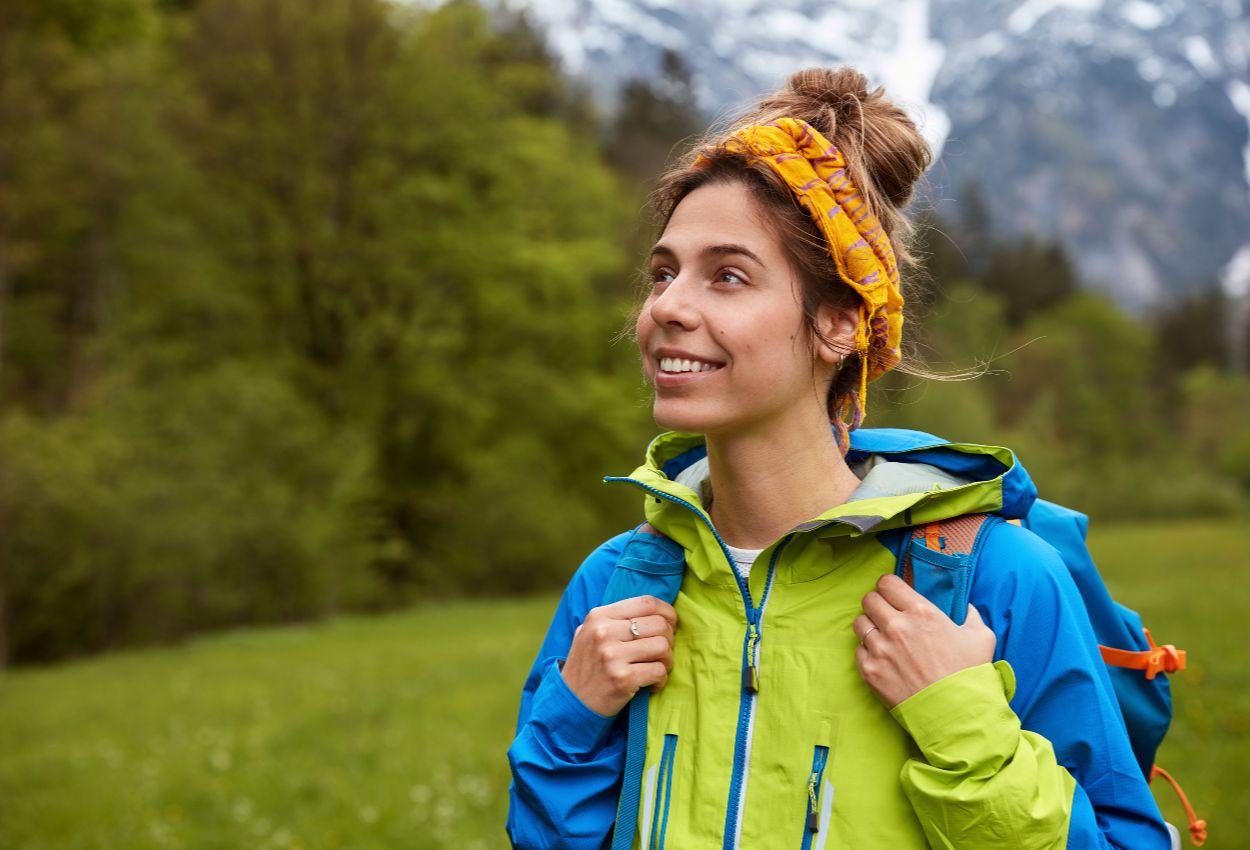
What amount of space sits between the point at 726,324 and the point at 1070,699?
84 centimetres

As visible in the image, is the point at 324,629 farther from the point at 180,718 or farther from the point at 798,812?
the point at 798,812

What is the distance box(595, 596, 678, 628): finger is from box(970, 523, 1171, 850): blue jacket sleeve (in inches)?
21.1

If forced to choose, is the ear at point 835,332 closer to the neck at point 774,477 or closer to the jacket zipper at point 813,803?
the neck at point 774,477

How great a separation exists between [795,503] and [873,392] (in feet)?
1.98

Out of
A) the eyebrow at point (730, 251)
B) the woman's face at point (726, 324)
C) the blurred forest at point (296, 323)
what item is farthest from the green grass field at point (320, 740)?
the eyebrow at point (730, 251)

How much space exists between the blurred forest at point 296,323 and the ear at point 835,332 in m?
13.7

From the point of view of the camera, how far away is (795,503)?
7.00ft

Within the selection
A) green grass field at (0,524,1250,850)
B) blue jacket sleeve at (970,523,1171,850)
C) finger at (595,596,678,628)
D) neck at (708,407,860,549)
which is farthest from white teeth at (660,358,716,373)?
green grass field at (0,524,1250,850)

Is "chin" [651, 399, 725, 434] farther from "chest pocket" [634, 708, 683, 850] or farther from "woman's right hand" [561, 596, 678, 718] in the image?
"chest pocket" [634, 708, 683, 850]

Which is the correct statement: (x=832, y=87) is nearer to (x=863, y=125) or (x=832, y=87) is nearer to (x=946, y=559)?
(x=863, y=125)

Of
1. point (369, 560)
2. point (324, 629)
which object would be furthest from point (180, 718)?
point (369, 560)

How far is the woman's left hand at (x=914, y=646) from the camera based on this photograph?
180 cm

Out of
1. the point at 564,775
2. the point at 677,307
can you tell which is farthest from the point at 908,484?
the point at 564,775

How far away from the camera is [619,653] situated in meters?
2.00
